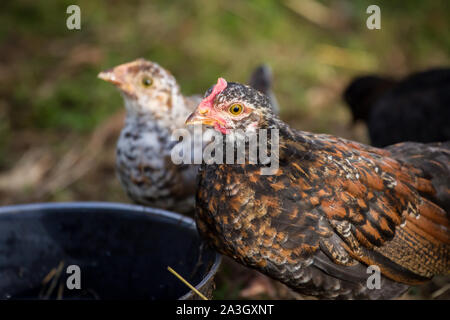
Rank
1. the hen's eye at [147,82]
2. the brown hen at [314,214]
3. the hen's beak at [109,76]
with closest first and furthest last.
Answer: the brown hen at [314,214]
the hen's beak at [109,76]
the hen's eye at [147,82]

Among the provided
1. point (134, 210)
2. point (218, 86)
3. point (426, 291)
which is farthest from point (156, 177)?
point (426, 291)

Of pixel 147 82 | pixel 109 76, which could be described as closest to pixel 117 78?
pixel 109 76

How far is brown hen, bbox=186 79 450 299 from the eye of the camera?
2.41 meters

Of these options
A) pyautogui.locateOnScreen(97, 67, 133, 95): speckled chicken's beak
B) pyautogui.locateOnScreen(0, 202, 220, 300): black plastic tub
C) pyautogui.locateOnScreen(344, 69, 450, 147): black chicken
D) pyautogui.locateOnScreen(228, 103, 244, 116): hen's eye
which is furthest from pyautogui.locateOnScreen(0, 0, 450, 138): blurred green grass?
pyautogui.locateOnScreen(228, 103, 244, 116): hen's eye

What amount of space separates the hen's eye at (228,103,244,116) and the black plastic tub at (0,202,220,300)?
2.43 feet

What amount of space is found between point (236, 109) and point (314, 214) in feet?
2.06

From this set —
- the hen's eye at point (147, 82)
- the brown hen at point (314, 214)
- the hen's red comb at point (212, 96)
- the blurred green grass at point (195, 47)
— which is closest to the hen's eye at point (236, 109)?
the brown hen at point (314, 214)

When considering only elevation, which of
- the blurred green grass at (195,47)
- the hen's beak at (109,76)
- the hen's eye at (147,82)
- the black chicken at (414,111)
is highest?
the blurred green grass at (195,47)

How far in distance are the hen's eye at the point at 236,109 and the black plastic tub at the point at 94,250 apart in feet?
2.43

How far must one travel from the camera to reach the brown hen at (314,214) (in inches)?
94.9

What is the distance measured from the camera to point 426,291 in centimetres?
347

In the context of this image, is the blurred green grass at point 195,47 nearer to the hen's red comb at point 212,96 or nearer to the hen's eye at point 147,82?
the hen's eye at point 147,82

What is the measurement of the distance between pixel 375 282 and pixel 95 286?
1.66m

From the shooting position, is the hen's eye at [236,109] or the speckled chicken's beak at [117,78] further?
the speckled chicken's beak at [117,78]
